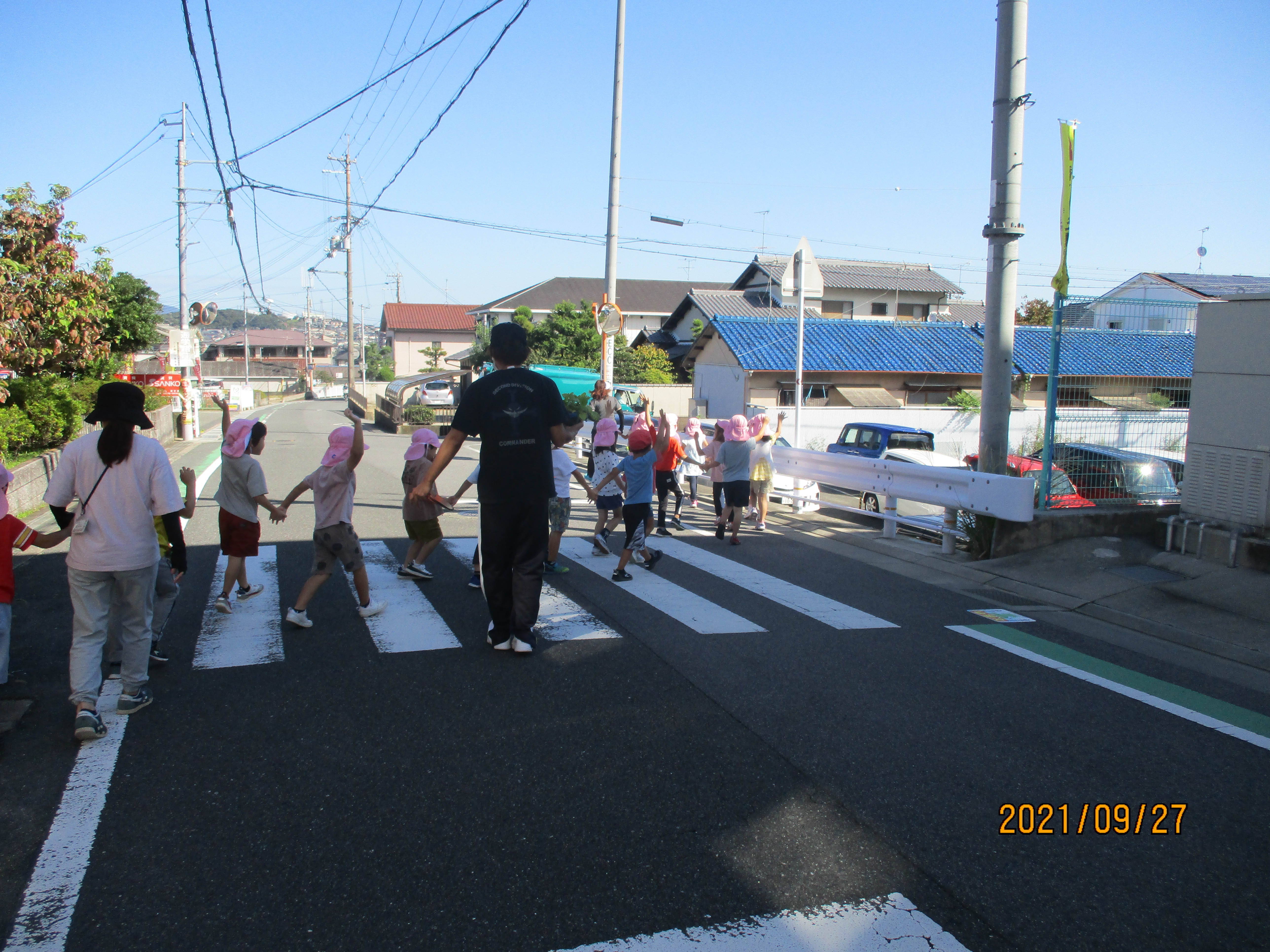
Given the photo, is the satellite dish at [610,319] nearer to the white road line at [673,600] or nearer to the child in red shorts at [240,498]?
the white road line at [673,600]

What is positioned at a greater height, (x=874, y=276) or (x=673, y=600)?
(x=874, y=276)

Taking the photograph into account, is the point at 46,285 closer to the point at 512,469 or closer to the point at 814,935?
the point at 512,469

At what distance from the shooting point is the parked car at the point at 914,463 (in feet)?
49.9

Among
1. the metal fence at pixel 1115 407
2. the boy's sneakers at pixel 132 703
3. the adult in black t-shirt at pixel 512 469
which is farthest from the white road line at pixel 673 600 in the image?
the metal fence at pixel 1115 407

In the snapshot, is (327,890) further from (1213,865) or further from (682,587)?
(682,587)

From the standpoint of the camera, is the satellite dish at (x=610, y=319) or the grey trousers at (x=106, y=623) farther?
the satellite dish at (x=610, y=319)

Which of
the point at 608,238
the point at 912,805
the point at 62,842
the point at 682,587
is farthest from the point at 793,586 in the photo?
the point at 608,238

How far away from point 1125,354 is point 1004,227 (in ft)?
6.29

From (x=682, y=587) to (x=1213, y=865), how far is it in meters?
5.04

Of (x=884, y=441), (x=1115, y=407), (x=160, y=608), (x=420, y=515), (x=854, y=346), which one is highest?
(x=854, y=346)

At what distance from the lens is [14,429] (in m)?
13.1

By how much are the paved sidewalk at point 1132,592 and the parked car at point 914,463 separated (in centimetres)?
405

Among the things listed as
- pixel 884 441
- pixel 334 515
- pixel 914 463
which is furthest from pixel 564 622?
pixel 884 441
